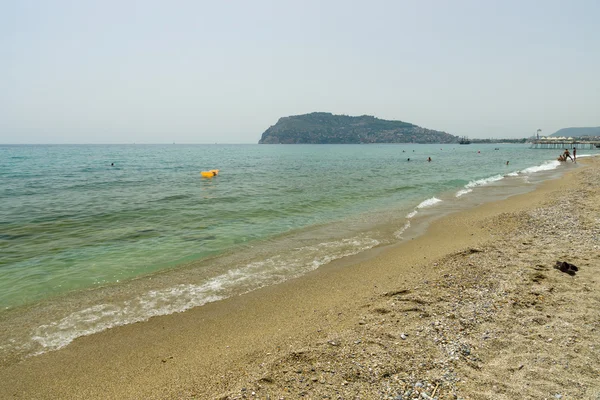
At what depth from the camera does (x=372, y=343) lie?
16.3 feet

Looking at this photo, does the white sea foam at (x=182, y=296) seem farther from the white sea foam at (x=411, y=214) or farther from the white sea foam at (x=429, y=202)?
the white sea foam at (x=429, y=202)

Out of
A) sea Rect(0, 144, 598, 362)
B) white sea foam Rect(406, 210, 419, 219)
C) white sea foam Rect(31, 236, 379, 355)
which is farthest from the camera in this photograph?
white sea foam Rect(406, 210, 419, 219)

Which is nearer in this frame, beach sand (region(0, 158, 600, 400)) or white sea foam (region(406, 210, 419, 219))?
beach sand (region(0, 158, 600, 400))

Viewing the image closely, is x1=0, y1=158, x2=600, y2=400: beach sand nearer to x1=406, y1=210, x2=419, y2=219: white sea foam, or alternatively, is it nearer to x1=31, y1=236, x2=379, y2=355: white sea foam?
x1=31, y1=236, x2=379, y2=355: white sea foam

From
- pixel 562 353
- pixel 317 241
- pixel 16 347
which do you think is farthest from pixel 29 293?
pixel 562 353

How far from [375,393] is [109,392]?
3831 millimetres

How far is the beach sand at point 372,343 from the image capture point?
4.10m

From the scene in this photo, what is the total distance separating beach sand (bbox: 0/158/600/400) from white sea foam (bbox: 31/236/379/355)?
334 mm

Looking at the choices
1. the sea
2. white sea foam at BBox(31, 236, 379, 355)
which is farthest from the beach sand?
the sea

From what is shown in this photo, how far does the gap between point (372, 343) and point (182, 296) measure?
4950mm

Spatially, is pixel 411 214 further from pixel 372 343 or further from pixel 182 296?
pixel 372 343

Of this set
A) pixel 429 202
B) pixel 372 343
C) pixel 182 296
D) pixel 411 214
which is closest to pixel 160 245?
pixel 182 296

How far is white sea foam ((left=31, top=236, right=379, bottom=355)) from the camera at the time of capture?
20.9 feet

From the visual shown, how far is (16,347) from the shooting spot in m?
5.87
